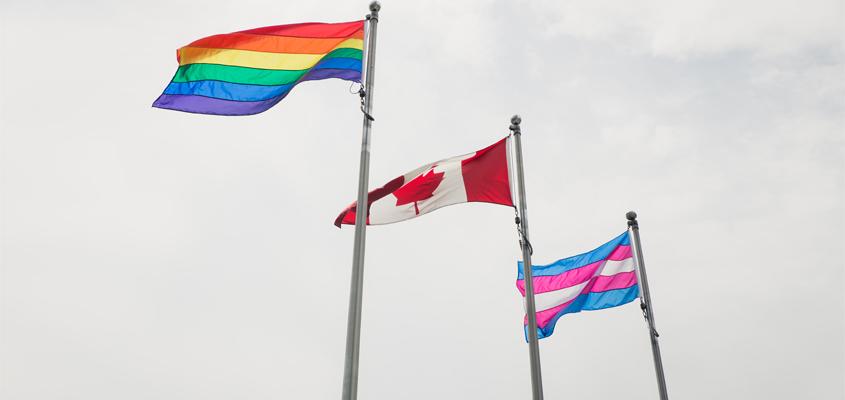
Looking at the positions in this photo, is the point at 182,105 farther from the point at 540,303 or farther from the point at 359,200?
the point at 540,303

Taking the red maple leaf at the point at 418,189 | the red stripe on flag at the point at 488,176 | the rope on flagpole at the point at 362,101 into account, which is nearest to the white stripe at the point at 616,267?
the red stripe on flag at the point at 488,176

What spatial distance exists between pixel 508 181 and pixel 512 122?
1661mm

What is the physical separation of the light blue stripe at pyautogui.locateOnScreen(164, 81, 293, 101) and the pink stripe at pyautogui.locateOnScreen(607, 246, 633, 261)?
29.4ft

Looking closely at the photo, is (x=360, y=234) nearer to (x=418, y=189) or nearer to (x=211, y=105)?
(x=418, y=189)

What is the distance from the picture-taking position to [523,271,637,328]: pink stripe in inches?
665

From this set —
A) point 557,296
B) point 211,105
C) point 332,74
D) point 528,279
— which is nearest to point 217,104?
point 211,105

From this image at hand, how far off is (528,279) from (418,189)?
3.07 metres

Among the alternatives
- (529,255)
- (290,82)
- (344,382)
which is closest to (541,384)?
(529,255)

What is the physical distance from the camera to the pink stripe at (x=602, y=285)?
16.9m

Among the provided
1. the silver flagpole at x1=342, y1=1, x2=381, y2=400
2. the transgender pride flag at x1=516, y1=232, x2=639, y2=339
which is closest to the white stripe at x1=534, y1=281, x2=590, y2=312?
the transgender pride flag at x1=516, y1=232, x2=639, y2=339

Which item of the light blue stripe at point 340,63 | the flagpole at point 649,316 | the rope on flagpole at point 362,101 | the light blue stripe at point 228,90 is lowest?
the flagpole at point 649,316

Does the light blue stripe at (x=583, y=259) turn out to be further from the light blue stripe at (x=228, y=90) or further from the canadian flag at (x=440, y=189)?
the light blue stripe at (x=228, y=90)

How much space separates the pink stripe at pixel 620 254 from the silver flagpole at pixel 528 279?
3.13 meters

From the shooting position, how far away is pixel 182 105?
13.3m
